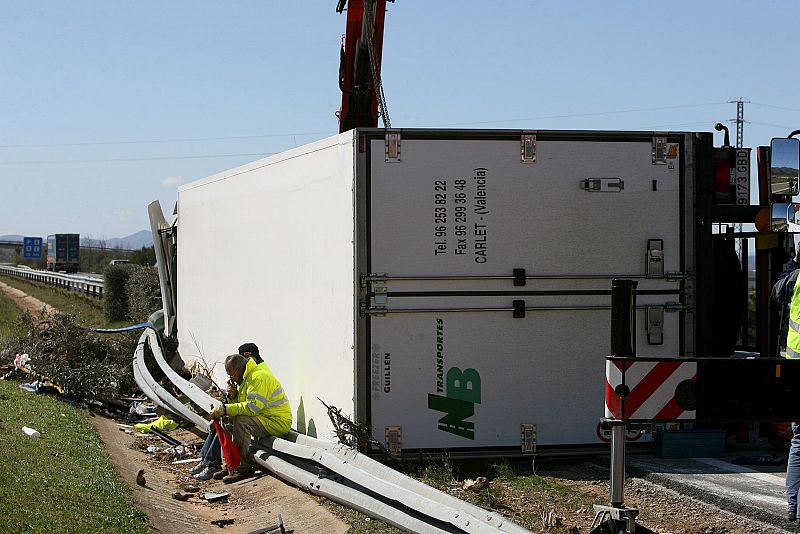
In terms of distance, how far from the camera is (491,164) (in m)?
9.24

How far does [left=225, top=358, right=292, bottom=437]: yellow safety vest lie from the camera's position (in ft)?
Answer: 33.3

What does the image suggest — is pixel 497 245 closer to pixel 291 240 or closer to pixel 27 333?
pixel 291 240

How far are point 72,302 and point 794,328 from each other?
40131 millimetres

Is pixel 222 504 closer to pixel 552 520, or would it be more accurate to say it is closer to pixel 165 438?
pixel 552 520

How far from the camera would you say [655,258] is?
31.3 ft

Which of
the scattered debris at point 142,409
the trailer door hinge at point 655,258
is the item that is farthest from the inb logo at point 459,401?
the scattered debris at point 142,409

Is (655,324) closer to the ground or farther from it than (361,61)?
closer to the ground

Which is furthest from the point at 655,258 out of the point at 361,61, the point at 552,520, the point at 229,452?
the point at 361,61

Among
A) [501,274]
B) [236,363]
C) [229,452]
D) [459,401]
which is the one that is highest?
[501,274]

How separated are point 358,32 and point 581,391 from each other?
9066 millimetres

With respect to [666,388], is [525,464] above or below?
below

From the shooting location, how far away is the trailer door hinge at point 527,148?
30.5 feet

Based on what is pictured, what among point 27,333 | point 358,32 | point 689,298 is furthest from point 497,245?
point 27,333

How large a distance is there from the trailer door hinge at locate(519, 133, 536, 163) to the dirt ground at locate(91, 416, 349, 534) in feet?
11.3
